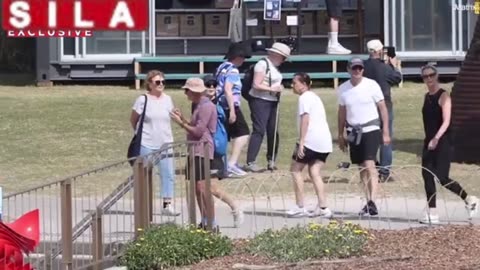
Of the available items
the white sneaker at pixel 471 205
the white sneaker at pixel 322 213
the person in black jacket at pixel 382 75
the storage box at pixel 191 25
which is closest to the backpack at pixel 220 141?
the white sneaker at pixel 322 213

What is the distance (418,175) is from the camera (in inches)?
597

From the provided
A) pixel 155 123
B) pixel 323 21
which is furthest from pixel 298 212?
pixel 323 21

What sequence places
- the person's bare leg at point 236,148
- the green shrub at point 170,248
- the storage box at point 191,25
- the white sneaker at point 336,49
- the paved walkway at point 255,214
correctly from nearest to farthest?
the green shrub at point 170,248
the paved walkway at point 255,214
the person's bare leg at point 236,148
the white sneaker at point 336,49
the storage box at point 191,25

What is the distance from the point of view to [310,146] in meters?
12.5

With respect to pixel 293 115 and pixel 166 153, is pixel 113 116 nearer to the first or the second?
pixel 293 115

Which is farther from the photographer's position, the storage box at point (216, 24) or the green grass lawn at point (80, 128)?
the storage box at point (216, 24)

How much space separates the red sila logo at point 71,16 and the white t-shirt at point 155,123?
4.93 ft

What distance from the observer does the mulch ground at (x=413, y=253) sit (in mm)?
9430

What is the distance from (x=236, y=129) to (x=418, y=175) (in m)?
2.40

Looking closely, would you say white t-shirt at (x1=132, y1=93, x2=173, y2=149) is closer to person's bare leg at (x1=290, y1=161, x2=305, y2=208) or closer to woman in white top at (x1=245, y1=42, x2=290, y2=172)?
person's bare leg at (x1=290, y1=161, x2=305, y2=208)

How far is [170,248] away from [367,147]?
3348mm

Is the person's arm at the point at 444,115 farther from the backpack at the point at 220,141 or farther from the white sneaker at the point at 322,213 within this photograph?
the backpack at the point at 220,141

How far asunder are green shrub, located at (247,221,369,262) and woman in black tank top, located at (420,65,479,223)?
2.02 meters

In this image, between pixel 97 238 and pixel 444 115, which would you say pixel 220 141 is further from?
pixel 97 238
